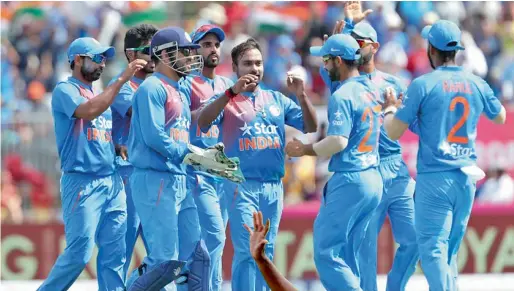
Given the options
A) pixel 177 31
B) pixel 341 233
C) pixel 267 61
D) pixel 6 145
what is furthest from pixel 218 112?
pixel 267 61

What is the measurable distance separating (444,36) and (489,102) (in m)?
0.76

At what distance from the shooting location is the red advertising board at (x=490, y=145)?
16812 millimetres

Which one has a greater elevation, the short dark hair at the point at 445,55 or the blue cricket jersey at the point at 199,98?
the short dark hair at the point at 445,55

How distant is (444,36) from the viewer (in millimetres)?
10211

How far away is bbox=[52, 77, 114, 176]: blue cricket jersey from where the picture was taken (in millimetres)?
10531

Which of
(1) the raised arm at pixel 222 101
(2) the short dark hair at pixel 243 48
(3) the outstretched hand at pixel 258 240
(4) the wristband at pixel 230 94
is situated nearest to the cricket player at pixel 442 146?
(1) the raised arm at pixel 222 101

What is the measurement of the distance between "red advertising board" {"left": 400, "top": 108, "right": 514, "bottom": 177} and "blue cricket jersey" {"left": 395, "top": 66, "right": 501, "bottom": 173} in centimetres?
647

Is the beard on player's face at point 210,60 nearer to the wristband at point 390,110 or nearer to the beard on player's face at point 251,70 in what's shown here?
the beard on player's face at point 251,70

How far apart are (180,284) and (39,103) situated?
10439 mm

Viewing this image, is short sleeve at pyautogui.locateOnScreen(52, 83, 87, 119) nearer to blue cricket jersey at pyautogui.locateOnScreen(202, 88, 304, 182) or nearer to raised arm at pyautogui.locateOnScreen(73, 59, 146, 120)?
raised arm at pyautogui.locateOnScreen(73, 59, 146, 120)

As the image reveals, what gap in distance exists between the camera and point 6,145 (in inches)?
683

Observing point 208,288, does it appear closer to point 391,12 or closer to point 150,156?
point 150,156

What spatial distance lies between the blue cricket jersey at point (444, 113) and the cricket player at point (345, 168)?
14.0 inches

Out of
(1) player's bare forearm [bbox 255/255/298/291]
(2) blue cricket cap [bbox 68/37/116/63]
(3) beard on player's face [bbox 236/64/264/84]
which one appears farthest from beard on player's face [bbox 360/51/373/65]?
(1) player's bare forearm [bbox 255/255/298/291]
